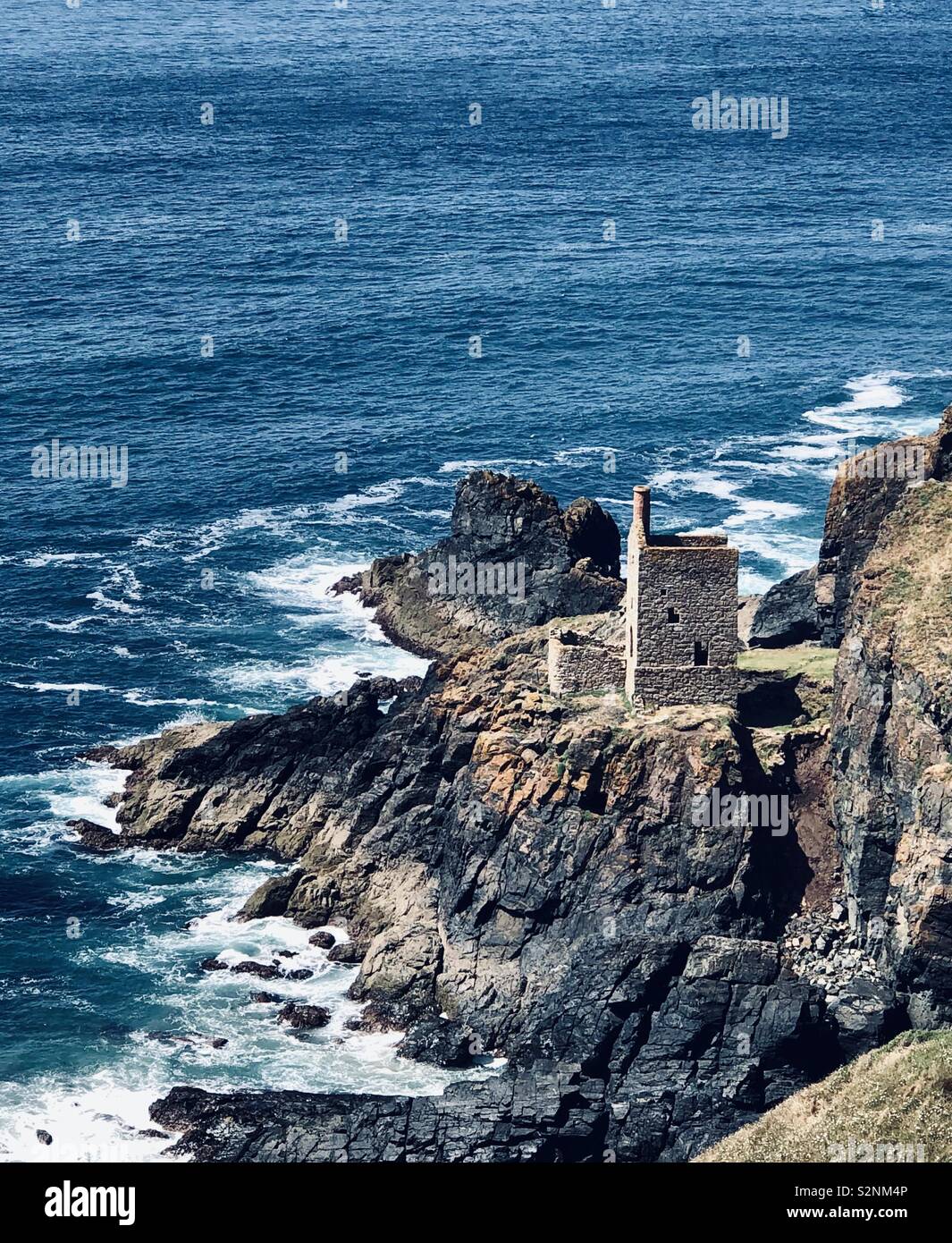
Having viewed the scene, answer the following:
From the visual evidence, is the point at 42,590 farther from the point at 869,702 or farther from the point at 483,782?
the point at 869,702

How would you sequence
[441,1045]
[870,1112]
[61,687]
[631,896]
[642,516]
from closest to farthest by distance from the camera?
[870,1112] → [631,896] → [441,1045] → [642,516] → [61,687]

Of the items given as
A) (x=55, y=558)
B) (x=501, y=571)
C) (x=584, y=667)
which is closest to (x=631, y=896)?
(x=584, y=667)

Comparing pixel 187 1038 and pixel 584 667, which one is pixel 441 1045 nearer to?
pixel 187 1038

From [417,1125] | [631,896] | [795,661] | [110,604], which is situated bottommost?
[417,1125]

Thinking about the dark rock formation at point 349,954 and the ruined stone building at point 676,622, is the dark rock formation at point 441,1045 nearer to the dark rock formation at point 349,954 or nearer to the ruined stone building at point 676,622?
the dark rock formation at point 349,954

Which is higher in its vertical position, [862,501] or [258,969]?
[862,501]

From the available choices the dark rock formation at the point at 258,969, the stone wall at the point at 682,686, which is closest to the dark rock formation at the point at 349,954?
the dark rock formation at the point at 258,969

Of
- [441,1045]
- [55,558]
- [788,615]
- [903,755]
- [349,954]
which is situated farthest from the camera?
[55,558]
